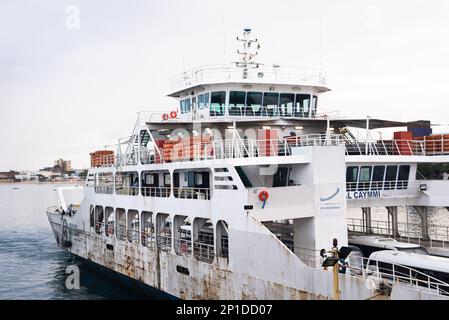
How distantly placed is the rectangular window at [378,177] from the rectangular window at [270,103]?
6231 mm

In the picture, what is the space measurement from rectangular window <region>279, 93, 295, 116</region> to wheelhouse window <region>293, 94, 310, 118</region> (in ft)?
0.89

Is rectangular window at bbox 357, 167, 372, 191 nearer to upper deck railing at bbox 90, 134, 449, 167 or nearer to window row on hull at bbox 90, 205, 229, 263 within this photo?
upper deck railing at bbox 90, 134, 449, 167

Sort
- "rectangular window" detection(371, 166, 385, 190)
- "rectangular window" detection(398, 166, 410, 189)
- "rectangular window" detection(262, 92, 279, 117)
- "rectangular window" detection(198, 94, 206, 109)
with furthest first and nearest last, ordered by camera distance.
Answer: "rectangular window" detection(198, 94, 206, 109)
"rectangular window" detection(262, 92, 279, 117)
"rectangular window" detection(398, 166, 410, 189)
"rectangular window" detection(371, 166, 385, 190)

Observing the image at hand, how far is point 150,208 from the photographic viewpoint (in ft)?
80.9

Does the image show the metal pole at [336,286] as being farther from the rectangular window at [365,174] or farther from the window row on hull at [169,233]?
the rectangular window at [365,174]

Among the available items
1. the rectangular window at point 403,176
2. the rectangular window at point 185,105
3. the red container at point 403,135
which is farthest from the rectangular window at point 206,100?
the rectangular window at point 403,176

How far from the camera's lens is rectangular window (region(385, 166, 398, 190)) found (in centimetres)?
2266

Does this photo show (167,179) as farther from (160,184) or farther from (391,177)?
(391,177)

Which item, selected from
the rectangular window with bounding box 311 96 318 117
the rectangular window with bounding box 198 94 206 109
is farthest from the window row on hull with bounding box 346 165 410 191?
the rectangular window with bounding box 198 94 206 109

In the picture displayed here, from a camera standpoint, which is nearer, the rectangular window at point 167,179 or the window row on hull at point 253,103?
the rectangular window at point 167,179

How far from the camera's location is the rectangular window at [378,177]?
22266mm

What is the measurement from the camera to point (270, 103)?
26.3 m

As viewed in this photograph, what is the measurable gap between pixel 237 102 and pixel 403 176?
875cm
